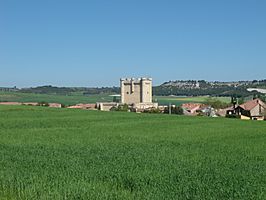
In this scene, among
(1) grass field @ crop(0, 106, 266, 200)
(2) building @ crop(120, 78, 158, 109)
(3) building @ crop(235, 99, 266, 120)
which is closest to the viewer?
(1) grass field @ crop(0, 106, 266, 200)

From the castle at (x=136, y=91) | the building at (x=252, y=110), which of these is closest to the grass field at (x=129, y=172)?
the building at (x=252, y=110)

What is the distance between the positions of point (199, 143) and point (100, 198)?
17775mm

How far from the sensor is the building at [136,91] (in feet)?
416

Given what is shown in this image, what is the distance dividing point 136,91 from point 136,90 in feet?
0.92

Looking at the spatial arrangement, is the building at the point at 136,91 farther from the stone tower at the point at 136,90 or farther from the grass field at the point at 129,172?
the grass field at the point at 129,172

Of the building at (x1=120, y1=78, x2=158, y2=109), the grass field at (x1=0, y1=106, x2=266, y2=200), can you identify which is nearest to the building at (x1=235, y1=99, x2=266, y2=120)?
the building at (x1=120, y1=78, x2=158, y2=109)

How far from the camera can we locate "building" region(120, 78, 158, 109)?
126688 mm

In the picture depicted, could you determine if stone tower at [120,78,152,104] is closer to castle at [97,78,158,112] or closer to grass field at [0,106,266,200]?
castle at [97,78,158,112]

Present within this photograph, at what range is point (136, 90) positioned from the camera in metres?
129

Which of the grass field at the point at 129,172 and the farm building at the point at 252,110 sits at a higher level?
the grass field at the point at 129,172

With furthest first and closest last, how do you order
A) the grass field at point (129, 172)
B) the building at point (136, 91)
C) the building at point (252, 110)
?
the building at point (136, 91) → the building at point (252, 110) → the grass field at point (129, 172)

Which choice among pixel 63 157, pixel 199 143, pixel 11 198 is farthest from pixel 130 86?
pixel 11 198

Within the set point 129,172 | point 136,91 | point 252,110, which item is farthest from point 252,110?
point 129,172

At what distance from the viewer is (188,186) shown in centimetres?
1270
